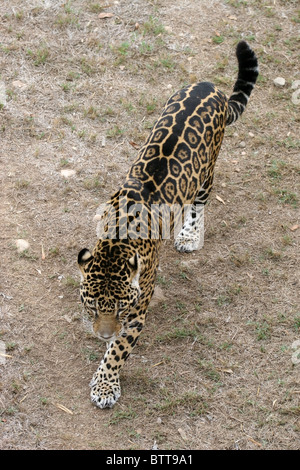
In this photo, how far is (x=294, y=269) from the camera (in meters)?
7.93

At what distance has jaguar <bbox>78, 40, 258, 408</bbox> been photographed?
5879 millimetres

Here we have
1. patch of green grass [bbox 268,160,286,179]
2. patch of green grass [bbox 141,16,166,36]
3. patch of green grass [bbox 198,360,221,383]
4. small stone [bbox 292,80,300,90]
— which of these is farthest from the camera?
patch of green grass [bbox 141,16,166,36]

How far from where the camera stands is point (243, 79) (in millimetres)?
8055

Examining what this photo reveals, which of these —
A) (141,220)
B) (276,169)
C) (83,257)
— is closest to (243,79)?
(276,169)

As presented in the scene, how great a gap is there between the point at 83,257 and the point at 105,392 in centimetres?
145

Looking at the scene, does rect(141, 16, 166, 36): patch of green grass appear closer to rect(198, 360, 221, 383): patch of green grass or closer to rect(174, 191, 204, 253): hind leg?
rect(174, 191, 204, 253): hind leg

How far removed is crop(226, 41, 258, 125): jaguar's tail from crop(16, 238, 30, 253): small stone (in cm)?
292

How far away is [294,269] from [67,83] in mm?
4607

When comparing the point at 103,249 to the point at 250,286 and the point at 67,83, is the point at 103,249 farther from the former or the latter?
the point at 67,83

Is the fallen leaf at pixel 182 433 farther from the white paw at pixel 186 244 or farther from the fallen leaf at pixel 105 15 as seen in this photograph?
the fallen leaf at pixel 105 15

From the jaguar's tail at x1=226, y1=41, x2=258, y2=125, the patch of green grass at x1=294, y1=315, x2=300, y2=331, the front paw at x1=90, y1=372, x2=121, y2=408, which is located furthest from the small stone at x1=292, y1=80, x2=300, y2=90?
the front paw at x1=90, y1=372, x2=121, y2=408

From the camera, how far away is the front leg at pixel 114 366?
6367 millimetres

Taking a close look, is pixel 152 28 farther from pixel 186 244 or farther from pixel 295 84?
pixel 186 244
